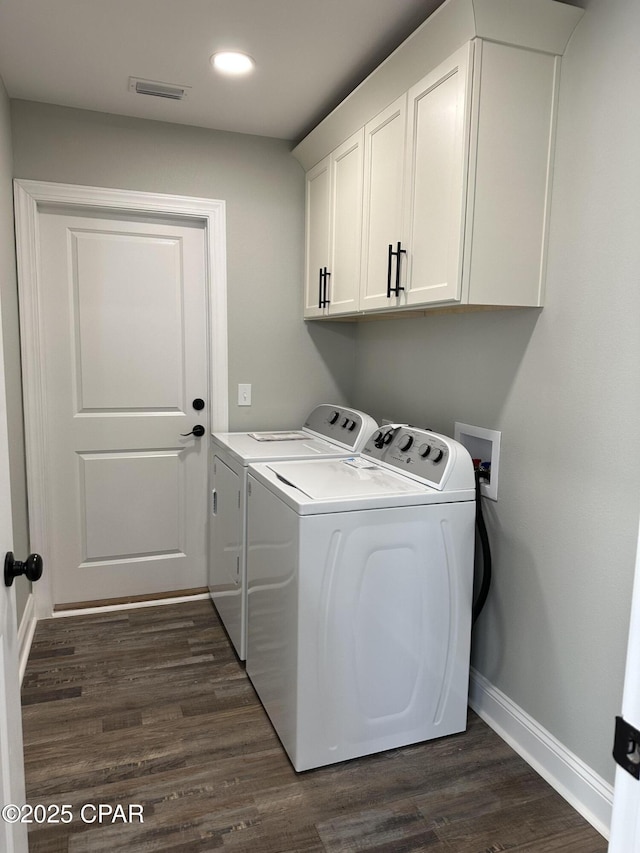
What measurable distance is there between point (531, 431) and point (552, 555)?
0.40 metres

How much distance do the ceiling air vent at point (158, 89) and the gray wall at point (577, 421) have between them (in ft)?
5.07

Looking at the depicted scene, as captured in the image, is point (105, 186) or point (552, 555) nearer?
point (552, 555)

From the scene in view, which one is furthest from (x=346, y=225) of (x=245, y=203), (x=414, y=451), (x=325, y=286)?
(x=414, y=451)

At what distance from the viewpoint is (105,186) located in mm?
2781

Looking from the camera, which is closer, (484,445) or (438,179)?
(438,179)

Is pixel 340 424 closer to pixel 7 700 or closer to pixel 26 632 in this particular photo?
pixel 26 632

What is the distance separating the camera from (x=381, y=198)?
2252mm

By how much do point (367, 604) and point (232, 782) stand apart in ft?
2.25

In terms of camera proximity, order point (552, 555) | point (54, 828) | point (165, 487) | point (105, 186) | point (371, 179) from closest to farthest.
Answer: point (54, 828), point (552, 555), point (371, 179), point (105, 186), point (165, 487)

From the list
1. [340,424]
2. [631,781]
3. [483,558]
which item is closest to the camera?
[631,781]

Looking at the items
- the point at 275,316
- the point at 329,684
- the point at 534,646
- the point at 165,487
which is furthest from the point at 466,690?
the point at 275,316

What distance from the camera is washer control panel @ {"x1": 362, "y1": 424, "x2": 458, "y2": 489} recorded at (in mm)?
2004

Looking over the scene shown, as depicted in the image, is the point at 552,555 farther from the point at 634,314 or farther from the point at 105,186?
the point at 105,186

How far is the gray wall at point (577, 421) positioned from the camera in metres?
1.58
